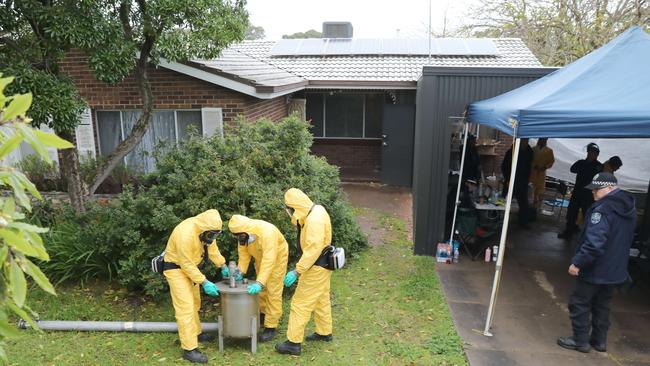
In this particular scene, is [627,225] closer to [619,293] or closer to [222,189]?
[619,293]

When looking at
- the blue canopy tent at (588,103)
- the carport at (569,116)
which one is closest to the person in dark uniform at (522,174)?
the carport at (569,116)

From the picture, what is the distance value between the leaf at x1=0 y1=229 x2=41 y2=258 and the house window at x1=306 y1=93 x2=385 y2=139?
39.7ft

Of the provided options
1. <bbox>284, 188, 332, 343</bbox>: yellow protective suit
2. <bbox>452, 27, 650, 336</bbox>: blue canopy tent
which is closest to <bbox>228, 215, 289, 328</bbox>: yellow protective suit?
<bbox>284, 188, 332, 343</bbox>: yellow protective suit

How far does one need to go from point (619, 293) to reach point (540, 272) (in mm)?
987

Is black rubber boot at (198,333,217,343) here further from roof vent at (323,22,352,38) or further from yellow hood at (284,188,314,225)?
roof vent at (323,22,352,38)

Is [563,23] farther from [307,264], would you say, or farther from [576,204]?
[307,264]

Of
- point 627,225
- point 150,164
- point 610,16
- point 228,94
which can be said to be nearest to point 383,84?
point 228,94

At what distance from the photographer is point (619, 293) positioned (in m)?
6.22

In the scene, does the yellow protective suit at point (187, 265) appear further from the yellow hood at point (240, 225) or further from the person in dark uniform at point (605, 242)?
the person in dark uniform at point (605, 242)

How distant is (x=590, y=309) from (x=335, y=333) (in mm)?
2526

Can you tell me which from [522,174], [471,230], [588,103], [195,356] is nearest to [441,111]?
[471,230]

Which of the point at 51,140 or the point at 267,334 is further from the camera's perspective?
the point at 267,334

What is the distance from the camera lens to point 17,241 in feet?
4.90

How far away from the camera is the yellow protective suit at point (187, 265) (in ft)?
14.3
